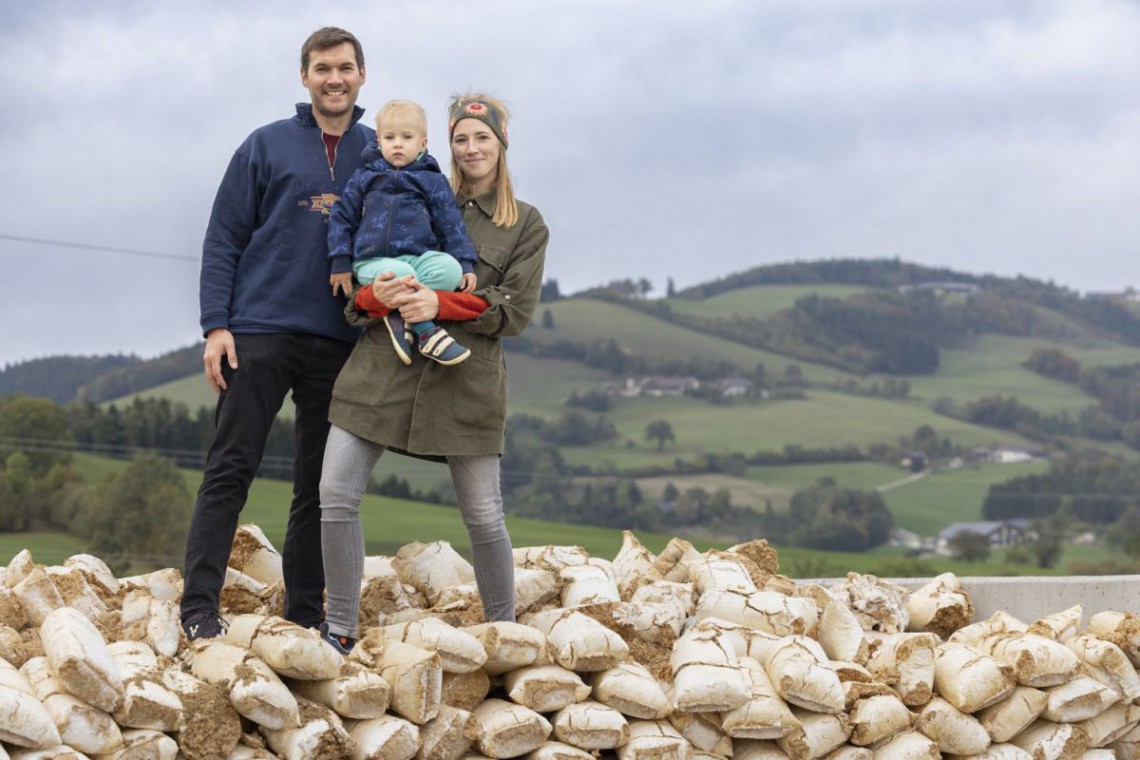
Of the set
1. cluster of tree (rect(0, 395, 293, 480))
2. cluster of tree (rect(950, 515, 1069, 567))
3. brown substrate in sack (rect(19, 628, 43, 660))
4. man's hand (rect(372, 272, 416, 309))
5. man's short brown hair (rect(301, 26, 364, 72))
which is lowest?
cluster of tree (rect(950, 515, 1069, 567))

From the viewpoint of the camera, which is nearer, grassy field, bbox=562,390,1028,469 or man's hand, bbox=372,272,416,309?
man's hand, bbox=372,272,416,309

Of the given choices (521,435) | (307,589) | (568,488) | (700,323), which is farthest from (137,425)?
(700,323)

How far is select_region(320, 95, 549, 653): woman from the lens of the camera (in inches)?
188

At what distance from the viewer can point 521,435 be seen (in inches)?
2576

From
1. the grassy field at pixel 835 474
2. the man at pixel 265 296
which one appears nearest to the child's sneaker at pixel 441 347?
the man at pixel 265 296

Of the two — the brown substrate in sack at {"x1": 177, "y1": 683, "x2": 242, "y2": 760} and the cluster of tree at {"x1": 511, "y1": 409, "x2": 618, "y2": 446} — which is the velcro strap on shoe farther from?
the cluster of tree at {"x1": 511, "y1": 409, "x2": 618, "y2": 446}

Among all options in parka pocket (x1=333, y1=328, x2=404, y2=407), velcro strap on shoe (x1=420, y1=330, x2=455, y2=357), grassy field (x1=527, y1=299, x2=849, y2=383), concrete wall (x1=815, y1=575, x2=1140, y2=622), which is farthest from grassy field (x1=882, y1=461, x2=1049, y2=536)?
velcro strap on shoe (x1=420, y1=330, x2=455, y2=357)

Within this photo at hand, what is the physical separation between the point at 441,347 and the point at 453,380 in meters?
0.18

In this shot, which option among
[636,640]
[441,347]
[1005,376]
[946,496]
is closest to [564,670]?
[636,640]

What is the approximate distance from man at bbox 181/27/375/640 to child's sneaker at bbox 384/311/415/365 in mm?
319

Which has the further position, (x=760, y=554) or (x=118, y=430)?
(x=118, y=430)

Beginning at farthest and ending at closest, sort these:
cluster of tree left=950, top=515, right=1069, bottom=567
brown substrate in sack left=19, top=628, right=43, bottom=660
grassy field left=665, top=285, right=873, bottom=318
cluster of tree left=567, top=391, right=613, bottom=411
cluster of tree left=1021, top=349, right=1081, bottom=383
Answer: grassy field left=665, top=285, right=873, bottom=318 < cluster of tree left=1021, top=349, right=1081, bottom=383 < cluster of tree left=567, top=391, right=613, bottom=411 < cluster of tree left=950, top=515, right=1069, bottom=567 < brown substrate in sack left=19, top=628, right=43, bottom=660

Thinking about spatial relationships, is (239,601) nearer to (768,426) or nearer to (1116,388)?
(768,426)

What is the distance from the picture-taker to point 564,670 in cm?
485
